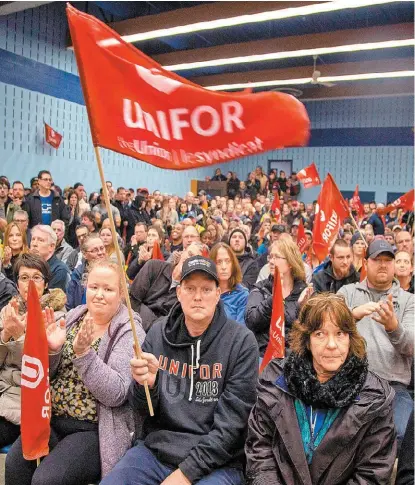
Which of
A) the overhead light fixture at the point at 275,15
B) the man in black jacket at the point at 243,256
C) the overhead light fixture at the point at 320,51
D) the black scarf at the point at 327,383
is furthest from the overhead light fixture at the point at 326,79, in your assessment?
the black scarf at the point at 327,383

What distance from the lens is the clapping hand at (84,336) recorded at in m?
2.21

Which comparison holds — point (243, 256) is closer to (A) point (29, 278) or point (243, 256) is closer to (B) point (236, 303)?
(B) point (236, 303)

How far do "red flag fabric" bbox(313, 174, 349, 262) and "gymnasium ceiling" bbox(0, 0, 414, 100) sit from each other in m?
5.04

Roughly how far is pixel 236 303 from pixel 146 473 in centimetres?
193

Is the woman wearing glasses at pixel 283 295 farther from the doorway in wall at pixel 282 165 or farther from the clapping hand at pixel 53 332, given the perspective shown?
the doorway in wall at pixel 282 165

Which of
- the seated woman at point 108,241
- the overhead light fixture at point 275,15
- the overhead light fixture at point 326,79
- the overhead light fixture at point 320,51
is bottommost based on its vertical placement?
the seated woman at point 108,241

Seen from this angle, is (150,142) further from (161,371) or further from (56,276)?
(56,276)

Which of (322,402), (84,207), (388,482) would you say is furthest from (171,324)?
(84,207)

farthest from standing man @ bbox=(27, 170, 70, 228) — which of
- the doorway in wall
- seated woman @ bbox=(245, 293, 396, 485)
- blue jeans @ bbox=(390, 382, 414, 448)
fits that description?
the doorway in wall

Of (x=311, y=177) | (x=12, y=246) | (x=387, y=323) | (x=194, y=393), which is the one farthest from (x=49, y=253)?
(x=311, y=177)

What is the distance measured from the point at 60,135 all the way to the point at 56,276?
10131 mm

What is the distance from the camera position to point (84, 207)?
9641mm

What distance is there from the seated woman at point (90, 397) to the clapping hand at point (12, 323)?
0.20 meters

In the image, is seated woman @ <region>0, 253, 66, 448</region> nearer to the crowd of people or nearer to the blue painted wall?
the crowd of people
